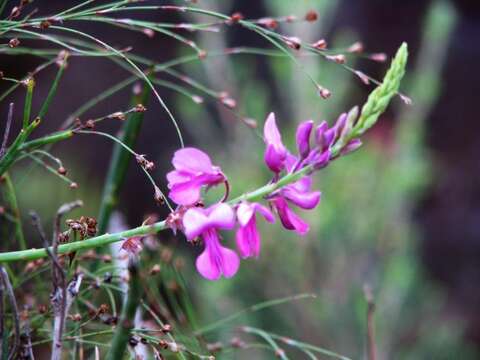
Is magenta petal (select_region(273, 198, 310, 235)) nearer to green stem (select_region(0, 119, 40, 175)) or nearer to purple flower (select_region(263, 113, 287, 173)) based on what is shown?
purple flower (select_region(263, 113, 287, 173))

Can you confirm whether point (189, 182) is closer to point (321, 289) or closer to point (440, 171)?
point (321, 289)

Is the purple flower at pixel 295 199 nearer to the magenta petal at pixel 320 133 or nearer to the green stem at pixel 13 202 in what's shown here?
the magenta petal at pixel 320 133

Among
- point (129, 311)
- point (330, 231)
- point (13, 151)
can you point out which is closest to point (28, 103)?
point (13, 151)

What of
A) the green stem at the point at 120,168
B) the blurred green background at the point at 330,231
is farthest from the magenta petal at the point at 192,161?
the blurred green background at the point at 330,231

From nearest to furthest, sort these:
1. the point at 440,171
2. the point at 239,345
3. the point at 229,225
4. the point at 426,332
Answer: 1. the point at 229,225
2. the point at 239,345
3. the point at 426,332
4. the point at 440,171

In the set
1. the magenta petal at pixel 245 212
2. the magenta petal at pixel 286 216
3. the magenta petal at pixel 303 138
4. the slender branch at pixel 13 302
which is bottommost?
the slender branch at pixel 13 302

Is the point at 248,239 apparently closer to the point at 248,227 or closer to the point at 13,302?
the point at 248,227

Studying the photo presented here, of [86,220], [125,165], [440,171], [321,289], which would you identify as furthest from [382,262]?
[86,220]
